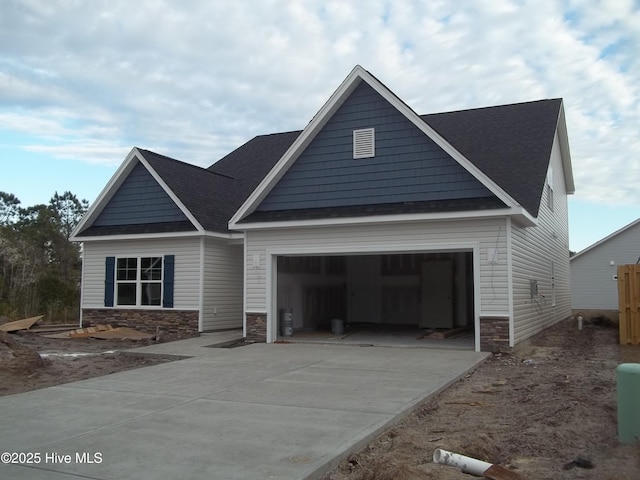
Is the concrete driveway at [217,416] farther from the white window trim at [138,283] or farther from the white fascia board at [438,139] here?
the white window trim at [138,283]

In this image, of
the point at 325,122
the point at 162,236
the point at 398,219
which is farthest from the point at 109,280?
the point at 398,219

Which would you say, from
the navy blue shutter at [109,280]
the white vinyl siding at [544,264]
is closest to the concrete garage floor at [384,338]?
the white vinyl siding at [544,264]

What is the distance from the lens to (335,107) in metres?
15.3

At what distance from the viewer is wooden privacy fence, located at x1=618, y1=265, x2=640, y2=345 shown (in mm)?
14961

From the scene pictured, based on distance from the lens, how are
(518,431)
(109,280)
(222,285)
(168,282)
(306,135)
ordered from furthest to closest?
(109,280) → (222,285) → (168,282) → (306,135) → (518,431)

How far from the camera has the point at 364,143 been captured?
15.0 metres

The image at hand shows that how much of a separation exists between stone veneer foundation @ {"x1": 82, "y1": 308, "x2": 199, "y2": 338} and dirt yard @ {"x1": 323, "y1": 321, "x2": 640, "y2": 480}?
30.3ft

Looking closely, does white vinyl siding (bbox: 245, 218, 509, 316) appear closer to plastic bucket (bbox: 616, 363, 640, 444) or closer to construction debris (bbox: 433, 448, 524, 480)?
plastic bucket (bbox: 616, 363, 640, 444)

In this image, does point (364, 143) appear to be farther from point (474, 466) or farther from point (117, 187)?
point (474, 466)

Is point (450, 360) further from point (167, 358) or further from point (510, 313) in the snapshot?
point (167, 358)

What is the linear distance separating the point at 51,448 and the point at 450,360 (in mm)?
7940

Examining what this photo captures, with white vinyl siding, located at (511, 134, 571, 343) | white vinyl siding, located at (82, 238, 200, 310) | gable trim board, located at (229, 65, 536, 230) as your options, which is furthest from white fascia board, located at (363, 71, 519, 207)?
white vinyl siding, located at (82, 238, 200, 310)

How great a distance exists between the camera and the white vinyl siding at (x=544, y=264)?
14.1 m

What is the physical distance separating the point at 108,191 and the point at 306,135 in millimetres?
7563
